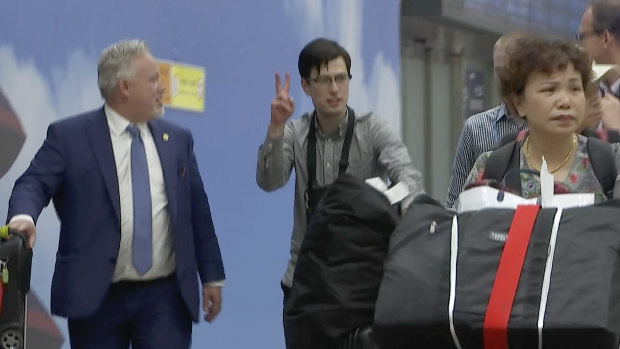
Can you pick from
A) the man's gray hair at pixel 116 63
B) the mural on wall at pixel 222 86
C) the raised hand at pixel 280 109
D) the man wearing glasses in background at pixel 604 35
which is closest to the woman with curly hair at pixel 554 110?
the man wearing glasses in background at pixel 604 35

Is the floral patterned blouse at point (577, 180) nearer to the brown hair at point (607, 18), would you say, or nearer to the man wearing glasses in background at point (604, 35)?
the man wearing glasses in background at point (604, 35)

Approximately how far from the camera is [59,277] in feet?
17.1

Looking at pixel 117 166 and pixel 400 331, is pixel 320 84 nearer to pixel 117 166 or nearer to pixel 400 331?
pixel 117 166

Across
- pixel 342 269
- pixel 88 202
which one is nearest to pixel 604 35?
pixel 342 269

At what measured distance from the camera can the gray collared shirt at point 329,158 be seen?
537 centimetres

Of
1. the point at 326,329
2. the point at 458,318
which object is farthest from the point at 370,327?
the point at 458,318

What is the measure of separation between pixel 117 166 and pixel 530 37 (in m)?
1.96

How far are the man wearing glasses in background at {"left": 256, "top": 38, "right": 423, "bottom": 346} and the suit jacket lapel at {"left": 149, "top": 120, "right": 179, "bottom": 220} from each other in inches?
14.4

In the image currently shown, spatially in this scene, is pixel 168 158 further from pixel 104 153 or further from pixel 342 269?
pixel 342 269

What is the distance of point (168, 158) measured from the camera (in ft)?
17.6

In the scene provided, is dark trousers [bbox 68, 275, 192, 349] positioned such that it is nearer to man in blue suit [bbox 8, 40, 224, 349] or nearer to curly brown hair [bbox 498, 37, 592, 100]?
man in blue suit [bbox 8, 40, 224, 349]

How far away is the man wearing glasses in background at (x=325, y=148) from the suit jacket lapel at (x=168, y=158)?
37 centimetres

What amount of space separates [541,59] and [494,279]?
34.7 inches

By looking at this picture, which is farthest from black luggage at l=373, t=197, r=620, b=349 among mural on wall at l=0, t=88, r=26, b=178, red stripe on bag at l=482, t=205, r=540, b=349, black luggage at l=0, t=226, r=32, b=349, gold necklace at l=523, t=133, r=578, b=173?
mural on wall at l=0, t=88, r=26, b=178
